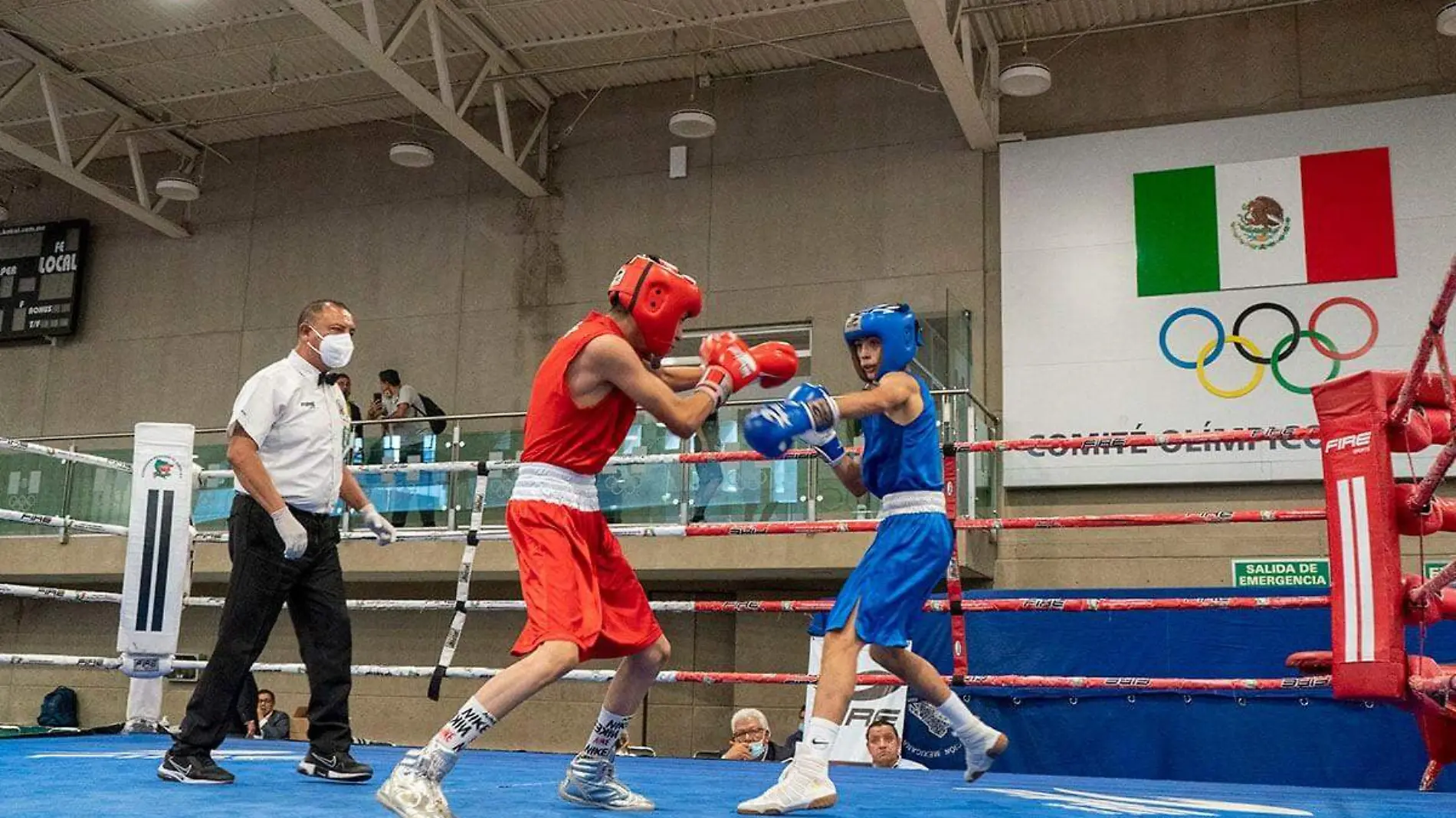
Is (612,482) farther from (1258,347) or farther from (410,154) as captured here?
(1258,347)

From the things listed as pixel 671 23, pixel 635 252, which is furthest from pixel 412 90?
pixel 635 252

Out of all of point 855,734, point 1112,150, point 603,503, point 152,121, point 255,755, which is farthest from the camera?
point 152,121

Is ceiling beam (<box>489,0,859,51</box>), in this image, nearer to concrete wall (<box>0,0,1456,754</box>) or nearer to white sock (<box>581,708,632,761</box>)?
concrete wall (<box>0,0,1456,754</box>)

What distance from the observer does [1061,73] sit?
934 cm

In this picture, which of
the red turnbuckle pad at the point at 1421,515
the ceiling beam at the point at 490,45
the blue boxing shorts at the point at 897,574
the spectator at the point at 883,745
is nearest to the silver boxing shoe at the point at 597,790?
the blue boxing shorts at the point at 897,574

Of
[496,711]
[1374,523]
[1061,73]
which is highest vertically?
[1061,73]

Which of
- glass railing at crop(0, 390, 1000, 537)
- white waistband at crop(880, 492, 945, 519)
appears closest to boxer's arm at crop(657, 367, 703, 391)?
white waistband at crop(880, 492, 945, 519)

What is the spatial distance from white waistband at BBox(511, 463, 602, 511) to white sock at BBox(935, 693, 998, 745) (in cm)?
110

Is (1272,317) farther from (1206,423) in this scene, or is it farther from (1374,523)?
(1374,523)

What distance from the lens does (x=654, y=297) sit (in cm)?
269

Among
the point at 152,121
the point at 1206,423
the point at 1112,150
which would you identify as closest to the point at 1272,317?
the point at 1206,423

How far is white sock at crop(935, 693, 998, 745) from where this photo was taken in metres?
3.16

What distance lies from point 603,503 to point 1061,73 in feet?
15.7

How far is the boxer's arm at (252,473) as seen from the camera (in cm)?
317
